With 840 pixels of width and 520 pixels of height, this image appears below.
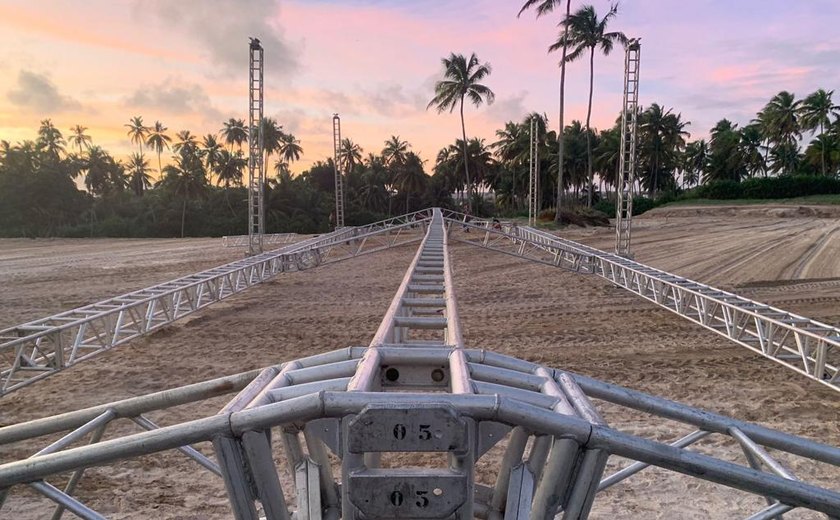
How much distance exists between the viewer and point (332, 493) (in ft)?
10.0

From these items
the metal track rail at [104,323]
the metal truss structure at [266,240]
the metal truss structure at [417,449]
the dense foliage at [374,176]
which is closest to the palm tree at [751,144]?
the dense foliage at [374,176]


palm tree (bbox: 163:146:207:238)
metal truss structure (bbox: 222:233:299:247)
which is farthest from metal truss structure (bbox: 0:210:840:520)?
palm tree (bbox: 163:146:207:238)

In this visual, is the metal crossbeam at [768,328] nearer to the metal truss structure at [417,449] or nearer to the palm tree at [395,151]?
the metal truss structure at [417,449]

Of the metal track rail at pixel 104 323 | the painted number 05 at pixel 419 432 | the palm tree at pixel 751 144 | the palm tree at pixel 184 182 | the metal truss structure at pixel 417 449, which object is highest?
the palm tree at pixel 751 144

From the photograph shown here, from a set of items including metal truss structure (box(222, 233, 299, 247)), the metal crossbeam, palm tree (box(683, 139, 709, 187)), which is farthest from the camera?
palm tree (box(683, 139, 709, 187))

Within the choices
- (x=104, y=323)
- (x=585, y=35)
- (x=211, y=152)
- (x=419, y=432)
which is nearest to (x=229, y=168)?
(x=211, y=152)

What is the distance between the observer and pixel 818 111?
5581 centimetres

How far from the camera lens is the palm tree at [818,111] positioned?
55062 millimetres

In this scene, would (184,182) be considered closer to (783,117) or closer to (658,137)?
(658,137)

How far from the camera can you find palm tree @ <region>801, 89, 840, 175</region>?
181ft

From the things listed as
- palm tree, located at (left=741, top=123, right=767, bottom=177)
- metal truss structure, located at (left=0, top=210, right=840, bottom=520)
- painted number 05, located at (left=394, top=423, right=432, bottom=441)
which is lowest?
metal truss structure, located at (left=0, top=210, right=840, bottom=520)

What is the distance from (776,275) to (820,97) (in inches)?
1964

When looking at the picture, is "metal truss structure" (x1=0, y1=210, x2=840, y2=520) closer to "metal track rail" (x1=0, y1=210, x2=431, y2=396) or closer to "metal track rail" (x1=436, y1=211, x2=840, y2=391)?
"metal track rail" (x1=0, y1=210, x2=431, y2=396)

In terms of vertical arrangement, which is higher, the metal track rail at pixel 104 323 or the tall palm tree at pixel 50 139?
the tall palm tree at pixel 50 139
